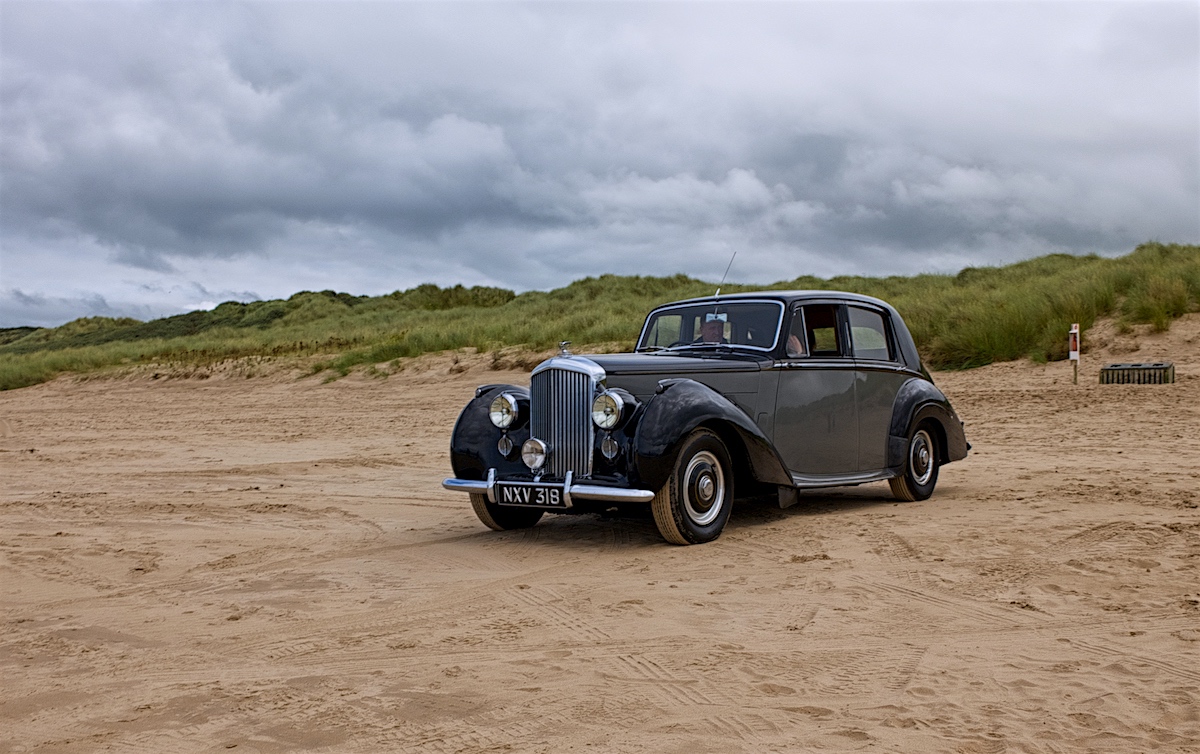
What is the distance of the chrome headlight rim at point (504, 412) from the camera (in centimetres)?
789

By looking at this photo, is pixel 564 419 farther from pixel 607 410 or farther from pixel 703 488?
pixel 703 488

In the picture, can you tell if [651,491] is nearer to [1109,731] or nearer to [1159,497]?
[1109,731]

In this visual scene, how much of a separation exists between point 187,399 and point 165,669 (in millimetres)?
23724

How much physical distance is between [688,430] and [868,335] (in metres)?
2.96

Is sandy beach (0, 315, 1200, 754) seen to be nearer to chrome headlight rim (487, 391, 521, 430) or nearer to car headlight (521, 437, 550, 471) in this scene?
car headlight (521, 437, 550, 471)

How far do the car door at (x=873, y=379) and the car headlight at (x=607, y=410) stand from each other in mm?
2630

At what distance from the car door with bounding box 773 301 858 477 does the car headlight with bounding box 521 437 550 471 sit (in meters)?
1.84

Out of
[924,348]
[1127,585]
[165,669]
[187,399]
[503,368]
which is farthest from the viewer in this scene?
[187,399]

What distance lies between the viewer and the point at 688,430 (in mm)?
7176

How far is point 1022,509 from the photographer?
334 inches

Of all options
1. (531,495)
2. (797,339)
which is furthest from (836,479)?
(531,495)

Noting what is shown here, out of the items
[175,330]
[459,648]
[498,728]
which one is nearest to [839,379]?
[459,648]

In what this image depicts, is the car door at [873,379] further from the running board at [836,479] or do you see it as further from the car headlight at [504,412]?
the car headlight at [504,412]

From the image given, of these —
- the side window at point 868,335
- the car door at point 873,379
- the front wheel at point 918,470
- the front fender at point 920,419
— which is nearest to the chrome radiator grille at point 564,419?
the car door at point 873,379
